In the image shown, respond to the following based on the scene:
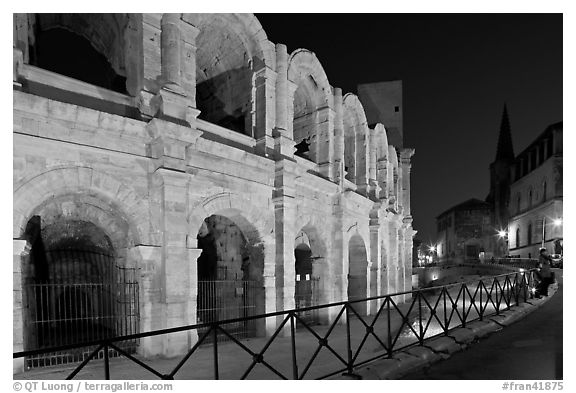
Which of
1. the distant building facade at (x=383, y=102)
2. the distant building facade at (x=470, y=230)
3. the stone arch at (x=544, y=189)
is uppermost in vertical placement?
the distant building facade at (x=383, y=102)

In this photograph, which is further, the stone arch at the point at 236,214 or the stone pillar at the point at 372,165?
the stone pillar at the point at 372,165

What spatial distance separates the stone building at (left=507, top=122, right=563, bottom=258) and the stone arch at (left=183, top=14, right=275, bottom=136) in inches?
1003

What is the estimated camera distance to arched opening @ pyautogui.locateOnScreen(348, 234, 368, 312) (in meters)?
14.6

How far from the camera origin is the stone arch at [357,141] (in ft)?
49.9

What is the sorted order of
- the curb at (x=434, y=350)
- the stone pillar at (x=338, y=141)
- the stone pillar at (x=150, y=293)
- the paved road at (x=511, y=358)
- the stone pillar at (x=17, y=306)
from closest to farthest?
the paved road at (x=511, y=358) < the curb at (x=434, y=350) < the stone pillar at (x=17, y=306) < the stone pillar at (x=150, y=293) < the stone pillar at (x=338, y=141)

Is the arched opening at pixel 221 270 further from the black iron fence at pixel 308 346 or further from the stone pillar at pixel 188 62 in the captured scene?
the stone pillar at pixel 188 62

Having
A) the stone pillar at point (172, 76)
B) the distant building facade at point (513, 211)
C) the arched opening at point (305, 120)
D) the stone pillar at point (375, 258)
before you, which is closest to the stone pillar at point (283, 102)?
the arched opening at point (305, 120)

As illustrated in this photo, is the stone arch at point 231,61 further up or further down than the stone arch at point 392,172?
further up

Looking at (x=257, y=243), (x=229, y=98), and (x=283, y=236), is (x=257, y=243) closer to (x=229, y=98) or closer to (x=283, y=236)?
(x=283, y=236)

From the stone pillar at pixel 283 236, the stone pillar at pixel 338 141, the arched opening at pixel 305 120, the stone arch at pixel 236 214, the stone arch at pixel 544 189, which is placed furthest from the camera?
the stone arch at pixel 544 189

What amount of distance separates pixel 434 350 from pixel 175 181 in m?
5.23

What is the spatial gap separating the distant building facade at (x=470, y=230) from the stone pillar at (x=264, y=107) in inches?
1725

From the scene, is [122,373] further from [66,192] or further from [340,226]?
[340,226]
